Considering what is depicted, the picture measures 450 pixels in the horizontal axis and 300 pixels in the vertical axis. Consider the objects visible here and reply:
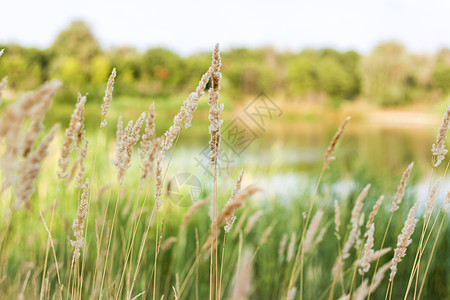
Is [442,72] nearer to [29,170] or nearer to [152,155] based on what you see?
[152,155]

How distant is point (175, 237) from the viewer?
2.21 m

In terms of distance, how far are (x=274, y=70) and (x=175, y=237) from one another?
27.4 meters

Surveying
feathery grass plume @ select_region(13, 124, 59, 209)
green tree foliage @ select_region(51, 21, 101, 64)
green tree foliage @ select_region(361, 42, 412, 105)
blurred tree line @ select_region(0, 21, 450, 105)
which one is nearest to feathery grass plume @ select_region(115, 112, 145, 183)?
feathery grass plume @ select_region(13, 124, 59, 209)

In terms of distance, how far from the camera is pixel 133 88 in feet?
77.6

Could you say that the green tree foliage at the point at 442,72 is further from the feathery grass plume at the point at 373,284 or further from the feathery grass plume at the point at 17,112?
the feathery grass plume at the point at 17,112

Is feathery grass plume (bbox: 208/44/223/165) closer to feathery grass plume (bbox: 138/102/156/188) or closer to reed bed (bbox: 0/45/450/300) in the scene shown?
reed bed (bbox: 0/45/450/300)

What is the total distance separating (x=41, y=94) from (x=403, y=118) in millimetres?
32428

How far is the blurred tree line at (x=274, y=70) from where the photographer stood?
26.3 m

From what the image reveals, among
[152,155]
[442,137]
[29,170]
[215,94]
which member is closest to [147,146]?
[152,155]

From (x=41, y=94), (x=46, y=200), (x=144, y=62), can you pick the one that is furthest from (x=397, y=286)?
(x=144, y=62)

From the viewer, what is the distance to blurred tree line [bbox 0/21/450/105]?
86.3 ft

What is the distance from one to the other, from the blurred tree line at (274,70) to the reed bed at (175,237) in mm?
22116

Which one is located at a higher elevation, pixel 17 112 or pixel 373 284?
pixel 17 112

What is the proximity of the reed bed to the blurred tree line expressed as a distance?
72.6 ft
